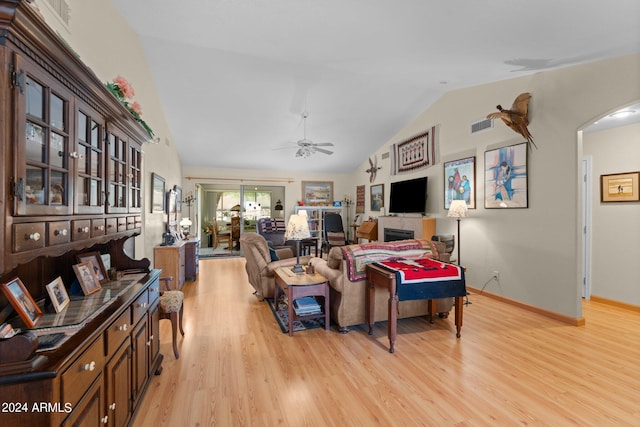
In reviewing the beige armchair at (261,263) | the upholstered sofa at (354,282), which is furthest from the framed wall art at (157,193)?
the upholstered sofa at (354,282)

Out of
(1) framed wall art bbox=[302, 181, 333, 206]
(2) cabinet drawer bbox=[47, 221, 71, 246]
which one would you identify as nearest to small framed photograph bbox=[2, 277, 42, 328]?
(2) cabinet drawer bbox=[47, 221, 71, 246]

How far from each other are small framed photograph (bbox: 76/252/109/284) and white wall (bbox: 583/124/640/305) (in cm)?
592

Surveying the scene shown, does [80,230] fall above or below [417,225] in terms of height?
above

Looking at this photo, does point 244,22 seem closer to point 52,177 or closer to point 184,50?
point 184,50

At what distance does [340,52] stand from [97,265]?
3262mm

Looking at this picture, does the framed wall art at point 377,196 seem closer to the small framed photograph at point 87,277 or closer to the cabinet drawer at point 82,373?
the small framed photograph at point 87,277

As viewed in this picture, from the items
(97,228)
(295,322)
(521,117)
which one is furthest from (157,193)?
(521,117)

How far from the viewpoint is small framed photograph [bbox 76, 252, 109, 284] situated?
1886mm

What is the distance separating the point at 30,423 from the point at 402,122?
6.58 metres

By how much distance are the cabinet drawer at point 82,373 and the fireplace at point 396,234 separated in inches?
210

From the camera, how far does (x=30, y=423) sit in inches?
36.9

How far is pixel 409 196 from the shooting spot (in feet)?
20.0

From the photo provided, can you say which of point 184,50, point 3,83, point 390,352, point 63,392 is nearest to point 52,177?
point 3,83

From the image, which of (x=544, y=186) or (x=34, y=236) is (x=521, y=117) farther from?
(x=34, y=236)
